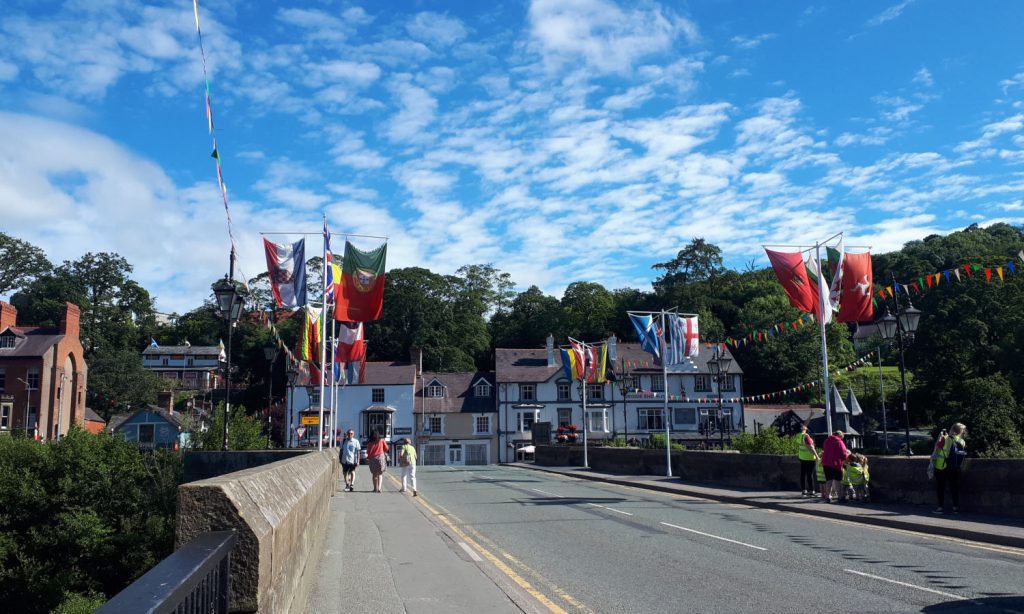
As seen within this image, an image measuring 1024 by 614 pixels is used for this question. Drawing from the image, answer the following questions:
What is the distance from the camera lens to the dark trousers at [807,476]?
64.3 feet

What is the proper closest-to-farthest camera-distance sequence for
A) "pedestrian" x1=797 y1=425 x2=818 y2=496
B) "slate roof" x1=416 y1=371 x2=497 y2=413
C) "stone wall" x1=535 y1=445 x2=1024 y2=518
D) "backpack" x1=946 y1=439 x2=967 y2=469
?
"stone wall" x1=535 y1=445 x2=1024 y2=518 < "backpack" x1=946 y1=439 x2=967 y2=469 < "pedestrian" x1=797 y1=425 x2=818 y2=496 < "slate roof" x1=416 y1=371 x2=497 y2=413

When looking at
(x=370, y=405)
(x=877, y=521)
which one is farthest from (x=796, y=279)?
(x=370, y=405)

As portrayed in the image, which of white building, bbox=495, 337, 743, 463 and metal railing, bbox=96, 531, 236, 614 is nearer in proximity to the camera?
metal railing, bbox=96, 531, 236, 614

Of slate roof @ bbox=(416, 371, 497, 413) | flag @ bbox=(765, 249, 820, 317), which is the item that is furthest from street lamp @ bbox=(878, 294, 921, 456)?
slate roof @ bbox=(416, 371, 497, 413)

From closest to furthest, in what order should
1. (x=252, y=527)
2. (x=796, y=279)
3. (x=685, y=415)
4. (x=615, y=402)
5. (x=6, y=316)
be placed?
(x=252, y=527), (x=796, y=279), (x=6, y=316), (x=685, y=415), (x=615, y=402)

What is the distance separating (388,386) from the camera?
240 feet

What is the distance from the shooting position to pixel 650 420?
2864 inches

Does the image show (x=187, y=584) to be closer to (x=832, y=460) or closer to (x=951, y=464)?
(x=951, y=464)

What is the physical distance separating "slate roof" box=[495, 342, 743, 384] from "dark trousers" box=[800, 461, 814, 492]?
49787mm

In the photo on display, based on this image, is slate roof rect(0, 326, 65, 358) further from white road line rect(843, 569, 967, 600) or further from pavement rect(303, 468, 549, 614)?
white road line rect(843, 569, 967, 600)

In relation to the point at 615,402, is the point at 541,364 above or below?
above

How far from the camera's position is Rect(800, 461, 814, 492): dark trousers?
64.3ft

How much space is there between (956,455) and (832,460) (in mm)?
3532

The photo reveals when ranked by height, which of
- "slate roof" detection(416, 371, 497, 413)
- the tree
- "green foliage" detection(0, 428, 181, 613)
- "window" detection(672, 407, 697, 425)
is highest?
the tree
